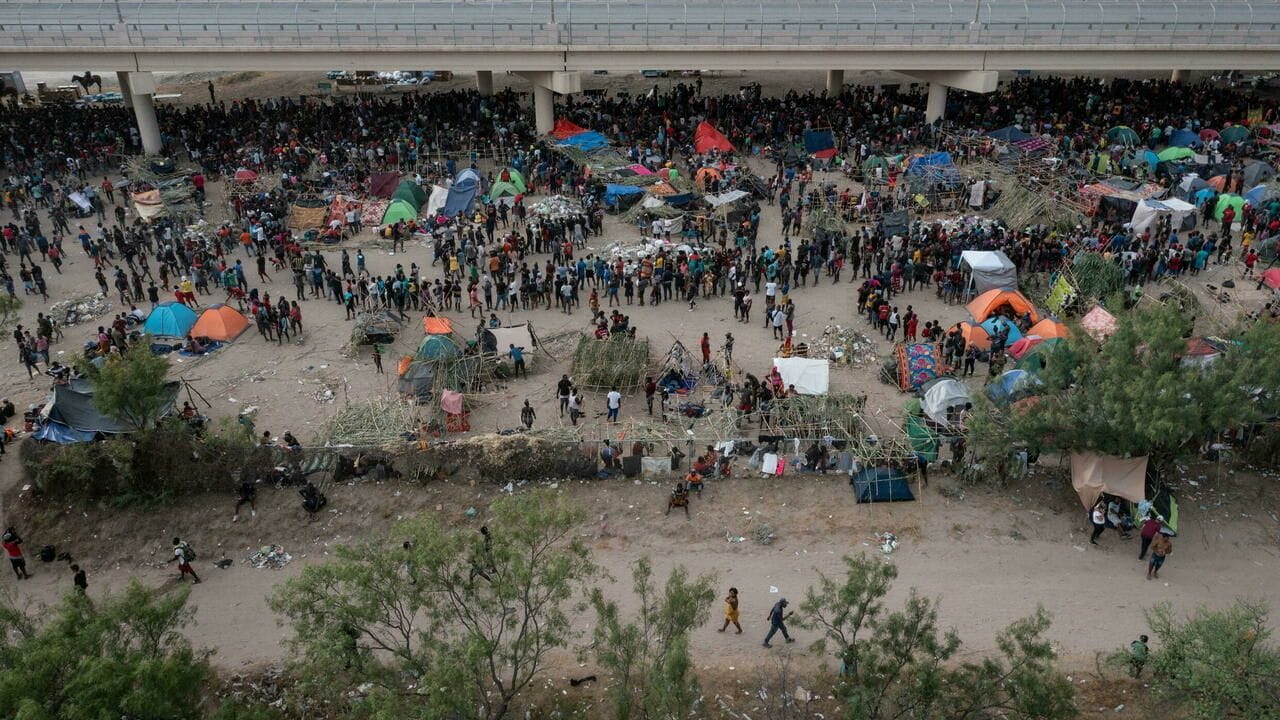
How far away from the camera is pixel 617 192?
30516mm

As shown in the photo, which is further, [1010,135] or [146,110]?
[146,110]

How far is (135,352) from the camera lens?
17703 mm

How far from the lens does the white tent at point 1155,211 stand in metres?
26.6

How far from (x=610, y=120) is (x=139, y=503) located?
1002 inches

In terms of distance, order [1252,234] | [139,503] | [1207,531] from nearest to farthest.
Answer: [1207,531]
[139,503]
[1252,234]

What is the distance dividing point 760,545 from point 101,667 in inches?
397

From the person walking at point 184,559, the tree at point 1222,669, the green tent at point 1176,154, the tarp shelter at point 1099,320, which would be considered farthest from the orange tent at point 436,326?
the green tent at point 1176,154

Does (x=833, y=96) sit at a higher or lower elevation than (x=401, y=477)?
higher

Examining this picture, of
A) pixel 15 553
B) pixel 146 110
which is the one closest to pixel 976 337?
pixel 15 553

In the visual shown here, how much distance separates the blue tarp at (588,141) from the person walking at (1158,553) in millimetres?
24209

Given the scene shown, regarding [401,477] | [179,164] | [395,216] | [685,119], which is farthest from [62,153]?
[401,477]

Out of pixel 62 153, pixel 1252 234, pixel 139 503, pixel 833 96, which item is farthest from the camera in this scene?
pixel 833 96

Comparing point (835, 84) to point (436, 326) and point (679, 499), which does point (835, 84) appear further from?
point (679, 499)

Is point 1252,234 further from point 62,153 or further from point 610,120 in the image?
point 62,153
